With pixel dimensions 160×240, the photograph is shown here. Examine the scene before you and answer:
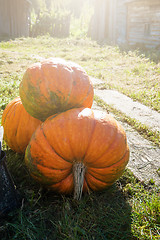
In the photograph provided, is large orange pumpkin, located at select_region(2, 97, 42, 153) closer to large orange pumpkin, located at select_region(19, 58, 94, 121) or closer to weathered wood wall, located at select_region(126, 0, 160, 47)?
large orange pumpkin, located at select_region(19, 58, 94, 121)

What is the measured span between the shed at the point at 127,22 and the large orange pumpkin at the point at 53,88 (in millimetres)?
10146

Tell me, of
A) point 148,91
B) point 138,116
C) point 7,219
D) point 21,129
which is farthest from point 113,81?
point 7,219

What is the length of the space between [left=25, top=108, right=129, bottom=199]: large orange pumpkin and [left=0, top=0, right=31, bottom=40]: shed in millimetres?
13133

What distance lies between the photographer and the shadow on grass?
1.54m

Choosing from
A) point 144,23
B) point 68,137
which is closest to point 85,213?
point 68,137

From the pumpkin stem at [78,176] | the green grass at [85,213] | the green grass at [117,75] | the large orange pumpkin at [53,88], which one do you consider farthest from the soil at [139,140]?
the large orange pumpkin at [53,88]

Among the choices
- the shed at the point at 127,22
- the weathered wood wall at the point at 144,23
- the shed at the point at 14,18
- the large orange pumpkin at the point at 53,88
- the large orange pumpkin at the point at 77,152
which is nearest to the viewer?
the large orange pumpkin at the point at 77,152

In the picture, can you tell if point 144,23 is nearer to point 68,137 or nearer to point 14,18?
point 14,18

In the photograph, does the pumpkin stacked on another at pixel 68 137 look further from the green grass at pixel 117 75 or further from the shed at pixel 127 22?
the shed at pixel 127 22

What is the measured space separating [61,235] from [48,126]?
2.69ft

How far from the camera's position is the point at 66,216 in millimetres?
1643

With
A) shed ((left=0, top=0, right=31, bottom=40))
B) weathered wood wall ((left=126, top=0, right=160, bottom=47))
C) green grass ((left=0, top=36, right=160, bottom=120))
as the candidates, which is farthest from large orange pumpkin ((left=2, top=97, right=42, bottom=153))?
shed ((left=0, top=0, right=31, bottom=40))

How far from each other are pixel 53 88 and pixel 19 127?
596mm

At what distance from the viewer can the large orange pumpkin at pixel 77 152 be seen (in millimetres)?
1738
